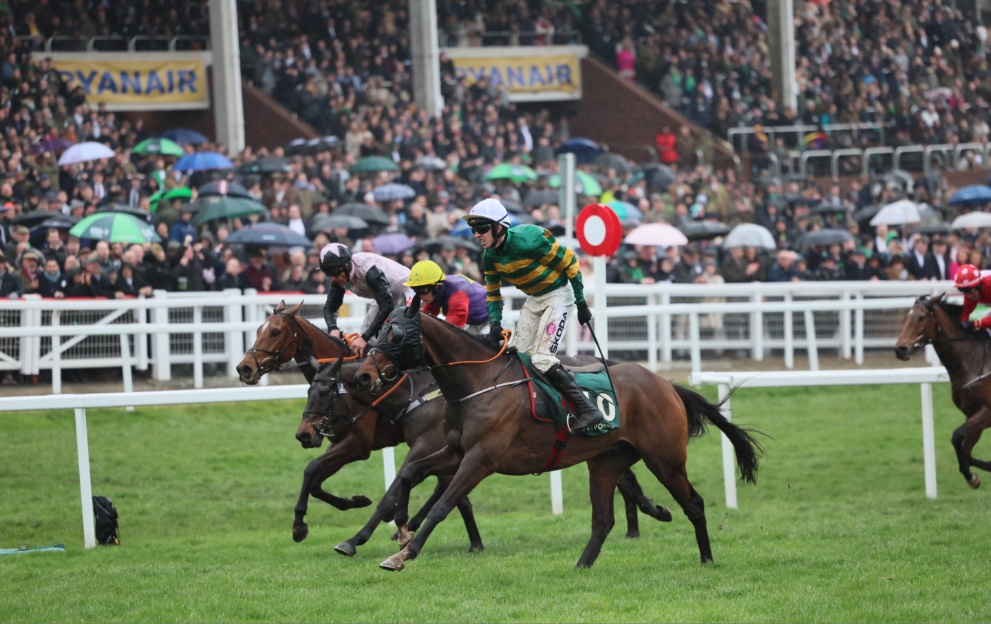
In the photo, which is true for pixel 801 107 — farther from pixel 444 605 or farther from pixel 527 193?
pixel 444 605

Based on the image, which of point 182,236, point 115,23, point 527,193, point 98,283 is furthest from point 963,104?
point 98,283

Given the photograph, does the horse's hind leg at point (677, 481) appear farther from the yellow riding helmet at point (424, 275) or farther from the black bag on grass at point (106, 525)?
the black bag on grass at point (106, 525)

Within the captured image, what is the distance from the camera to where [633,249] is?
19.1m

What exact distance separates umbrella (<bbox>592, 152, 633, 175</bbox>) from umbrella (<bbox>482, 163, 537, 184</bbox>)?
277 centimetres

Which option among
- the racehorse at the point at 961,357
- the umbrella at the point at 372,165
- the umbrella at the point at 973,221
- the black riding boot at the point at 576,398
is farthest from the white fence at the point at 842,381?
the umbrella at the point at 372,165

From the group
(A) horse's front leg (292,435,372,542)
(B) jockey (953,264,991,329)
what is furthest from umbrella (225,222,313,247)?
(B) jockey (953,264,991,329)

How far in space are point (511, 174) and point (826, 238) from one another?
4900mm

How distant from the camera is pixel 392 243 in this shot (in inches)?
677

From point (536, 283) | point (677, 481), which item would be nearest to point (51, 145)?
point (536, 283)

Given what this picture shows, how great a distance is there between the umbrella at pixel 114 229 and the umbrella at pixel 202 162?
383 centimetres

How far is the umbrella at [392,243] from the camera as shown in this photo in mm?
17031

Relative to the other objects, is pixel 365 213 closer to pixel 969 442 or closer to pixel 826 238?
pixel 826 238

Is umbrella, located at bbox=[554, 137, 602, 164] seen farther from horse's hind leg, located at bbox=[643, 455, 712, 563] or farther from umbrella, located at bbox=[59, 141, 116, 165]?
horse's hind leg, located at bbox=[643, 455, 712, 563]

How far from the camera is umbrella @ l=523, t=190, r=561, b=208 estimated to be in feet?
66.4
